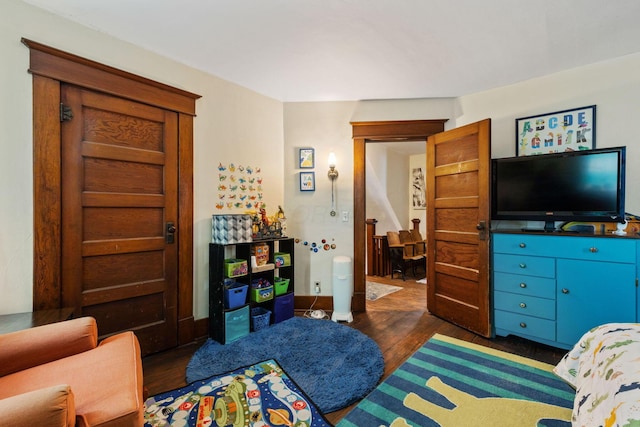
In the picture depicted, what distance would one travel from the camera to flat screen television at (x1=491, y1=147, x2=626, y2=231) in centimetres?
208

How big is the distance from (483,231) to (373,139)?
1479 millimetres

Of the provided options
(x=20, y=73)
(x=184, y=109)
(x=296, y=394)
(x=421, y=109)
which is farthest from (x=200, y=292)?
(x=421, y=109)

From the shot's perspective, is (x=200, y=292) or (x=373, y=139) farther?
(x=373, y=139)

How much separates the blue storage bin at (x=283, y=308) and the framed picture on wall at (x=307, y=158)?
4.66 feet

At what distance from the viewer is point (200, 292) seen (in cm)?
247

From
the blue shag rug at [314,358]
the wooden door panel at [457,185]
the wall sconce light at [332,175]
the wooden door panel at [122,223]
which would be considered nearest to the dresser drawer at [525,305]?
the wooden door panel at [457,185]

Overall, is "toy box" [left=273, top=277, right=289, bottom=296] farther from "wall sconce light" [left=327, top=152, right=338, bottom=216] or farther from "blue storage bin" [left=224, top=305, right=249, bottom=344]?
"wall sconce light" [left=327, top=152, right=338, bottom=216]

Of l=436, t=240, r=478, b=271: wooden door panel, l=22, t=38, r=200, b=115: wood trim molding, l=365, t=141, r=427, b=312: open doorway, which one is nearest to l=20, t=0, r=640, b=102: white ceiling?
l=22, t=38, r=200, b=115: wood trim molding

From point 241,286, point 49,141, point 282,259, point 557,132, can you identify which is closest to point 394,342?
point 282,259

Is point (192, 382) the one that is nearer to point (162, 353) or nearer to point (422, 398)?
point (162, 353)

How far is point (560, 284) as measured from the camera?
2158 millimetres

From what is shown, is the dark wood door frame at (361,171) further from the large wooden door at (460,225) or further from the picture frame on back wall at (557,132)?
the picture frame on back wall at (557,132)

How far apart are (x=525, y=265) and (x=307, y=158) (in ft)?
7.59

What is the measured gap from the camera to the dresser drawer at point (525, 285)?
87.1 inches
